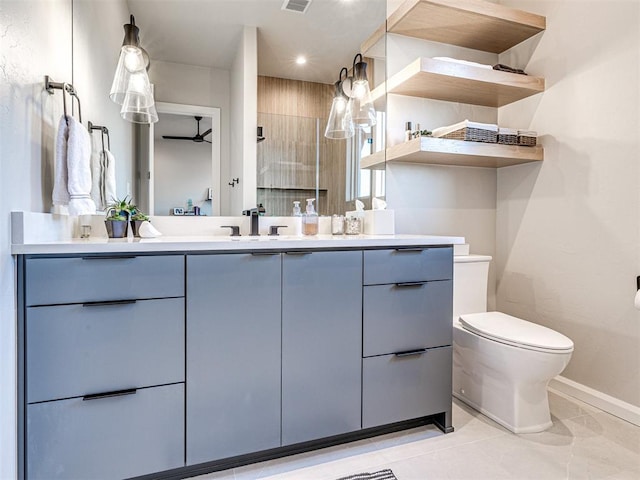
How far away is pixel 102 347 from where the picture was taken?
129 cm

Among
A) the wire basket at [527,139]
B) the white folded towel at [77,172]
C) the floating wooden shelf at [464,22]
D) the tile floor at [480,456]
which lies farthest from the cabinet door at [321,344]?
the floating wooden shelf at [464,22]

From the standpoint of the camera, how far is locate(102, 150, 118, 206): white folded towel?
5.72 feet

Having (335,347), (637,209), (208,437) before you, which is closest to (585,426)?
(637,209)

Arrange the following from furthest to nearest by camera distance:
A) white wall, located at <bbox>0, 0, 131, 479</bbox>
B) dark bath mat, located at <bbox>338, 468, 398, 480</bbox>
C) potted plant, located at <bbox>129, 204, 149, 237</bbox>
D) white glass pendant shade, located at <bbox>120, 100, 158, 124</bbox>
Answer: white glass pendant shade, located at <bbox>120, 100, 158, 124</bbox> < potted plant, located at <bbox>129, 204, 149, 237</bbox> < dark bath mat, located at <bbox>338, 468, 398, 480</bbox> < white wall, located at <bbox>0, 0, 131, 479</bbox>

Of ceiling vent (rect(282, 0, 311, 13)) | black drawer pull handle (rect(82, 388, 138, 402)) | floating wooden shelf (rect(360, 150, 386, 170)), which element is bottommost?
black drawer pull handle (rect(82, 388, 138, 402))

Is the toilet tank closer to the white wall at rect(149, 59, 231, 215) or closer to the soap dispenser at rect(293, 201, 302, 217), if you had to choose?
the soap dispenser at rect(293, 201, 302, 217)

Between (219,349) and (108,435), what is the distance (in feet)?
1.47

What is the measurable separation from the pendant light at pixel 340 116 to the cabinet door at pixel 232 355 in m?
1.11

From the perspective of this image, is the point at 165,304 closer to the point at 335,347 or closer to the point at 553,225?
the point at 335,347

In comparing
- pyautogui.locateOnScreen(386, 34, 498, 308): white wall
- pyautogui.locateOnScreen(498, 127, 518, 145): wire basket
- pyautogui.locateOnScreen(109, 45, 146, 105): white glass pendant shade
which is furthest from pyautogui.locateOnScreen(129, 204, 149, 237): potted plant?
pyautogui.locateOnScreen(498, 127, 518, 145): wire basket

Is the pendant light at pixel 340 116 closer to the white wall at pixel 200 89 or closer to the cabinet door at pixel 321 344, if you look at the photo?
the white wall at pixel 200 89

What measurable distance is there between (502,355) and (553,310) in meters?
0.83

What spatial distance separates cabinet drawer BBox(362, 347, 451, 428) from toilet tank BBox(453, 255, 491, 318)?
0.54 meters

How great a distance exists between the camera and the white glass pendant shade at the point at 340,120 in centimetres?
231
